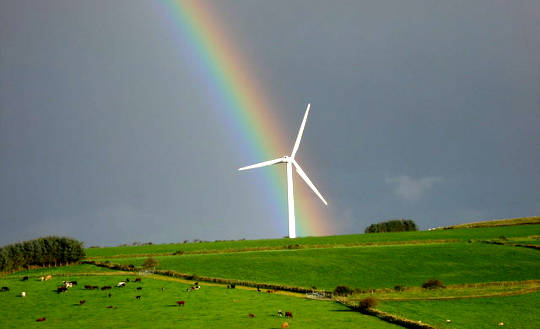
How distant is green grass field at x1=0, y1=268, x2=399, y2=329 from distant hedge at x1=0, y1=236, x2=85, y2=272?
77.8 ft

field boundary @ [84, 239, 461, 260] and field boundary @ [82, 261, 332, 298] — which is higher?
field boundary @ [84, 239, 461, 260]

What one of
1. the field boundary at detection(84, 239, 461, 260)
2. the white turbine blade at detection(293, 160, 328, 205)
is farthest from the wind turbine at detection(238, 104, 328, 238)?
the field boundary at detection(84, 239, 461, 260)

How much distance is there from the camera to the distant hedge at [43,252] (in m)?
106

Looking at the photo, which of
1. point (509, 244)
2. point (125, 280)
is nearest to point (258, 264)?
point (125, 280)

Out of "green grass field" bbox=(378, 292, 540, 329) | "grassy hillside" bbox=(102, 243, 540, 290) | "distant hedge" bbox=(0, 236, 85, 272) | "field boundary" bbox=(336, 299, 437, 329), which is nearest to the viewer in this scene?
"field boundary" bbox=(336, 299, 437, 329)

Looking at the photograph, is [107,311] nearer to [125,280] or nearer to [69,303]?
[69,303]

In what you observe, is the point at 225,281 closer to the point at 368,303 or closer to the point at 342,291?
the point at 342,291

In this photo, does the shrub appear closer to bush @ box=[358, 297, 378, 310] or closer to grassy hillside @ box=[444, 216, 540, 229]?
bush @ box=[358, 297, 378, 310]

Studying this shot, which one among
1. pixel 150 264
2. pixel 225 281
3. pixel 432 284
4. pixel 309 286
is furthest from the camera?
pixel 150 264

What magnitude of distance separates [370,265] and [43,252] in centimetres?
5384

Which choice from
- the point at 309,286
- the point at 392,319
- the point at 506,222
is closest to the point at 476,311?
the point at 392,319

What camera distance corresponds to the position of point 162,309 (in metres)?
64.5

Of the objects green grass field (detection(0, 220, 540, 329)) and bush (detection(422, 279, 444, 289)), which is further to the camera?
bush (detection(422, 279, 444, 289))

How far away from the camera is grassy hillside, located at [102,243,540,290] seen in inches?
3396
